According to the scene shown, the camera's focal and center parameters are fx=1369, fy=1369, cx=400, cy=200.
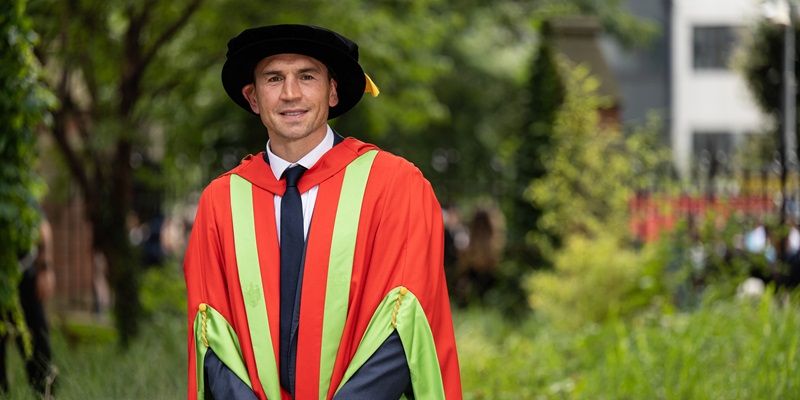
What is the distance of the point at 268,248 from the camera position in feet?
12.5

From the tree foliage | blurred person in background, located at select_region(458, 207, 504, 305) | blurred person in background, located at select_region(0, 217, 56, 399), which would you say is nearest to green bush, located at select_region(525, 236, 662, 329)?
the tree foliage

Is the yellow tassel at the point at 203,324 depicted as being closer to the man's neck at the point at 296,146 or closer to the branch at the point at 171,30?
the man's neck at the point at 296,146

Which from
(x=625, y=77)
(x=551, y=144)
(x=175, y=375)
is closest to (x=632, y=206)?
(x=551, y=144)

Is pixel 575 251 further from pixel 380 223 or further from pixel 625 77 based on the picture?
pixel 625 77

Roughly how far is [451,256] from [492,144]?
8.14 meters

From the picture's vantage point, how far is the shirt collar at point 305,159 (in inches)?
153

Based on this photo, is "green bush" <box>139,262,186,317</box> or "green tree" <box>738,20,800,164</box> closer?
"green bush" <box>139,262,186,317</box>

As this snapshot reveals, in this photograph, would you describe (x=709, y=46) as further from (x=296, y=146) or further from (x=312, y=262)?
(x=312, y=262)

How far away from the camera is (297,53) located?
3.85m

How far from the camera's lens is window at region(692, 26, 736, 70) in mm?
41219

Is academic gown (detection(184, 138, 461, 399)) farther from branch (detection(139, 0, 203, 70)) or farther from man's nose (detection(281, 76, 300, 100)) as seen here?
branch (detection(139, 0, 203, 70))

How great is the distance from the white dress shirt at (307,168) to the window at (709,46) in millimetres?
38627

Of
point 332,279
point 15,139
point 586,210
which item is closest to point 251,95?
point 332,279

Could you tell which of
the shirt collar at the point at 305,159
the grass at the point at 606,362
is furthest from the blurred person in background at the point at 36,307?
the shirt collar at the point at 305,159
